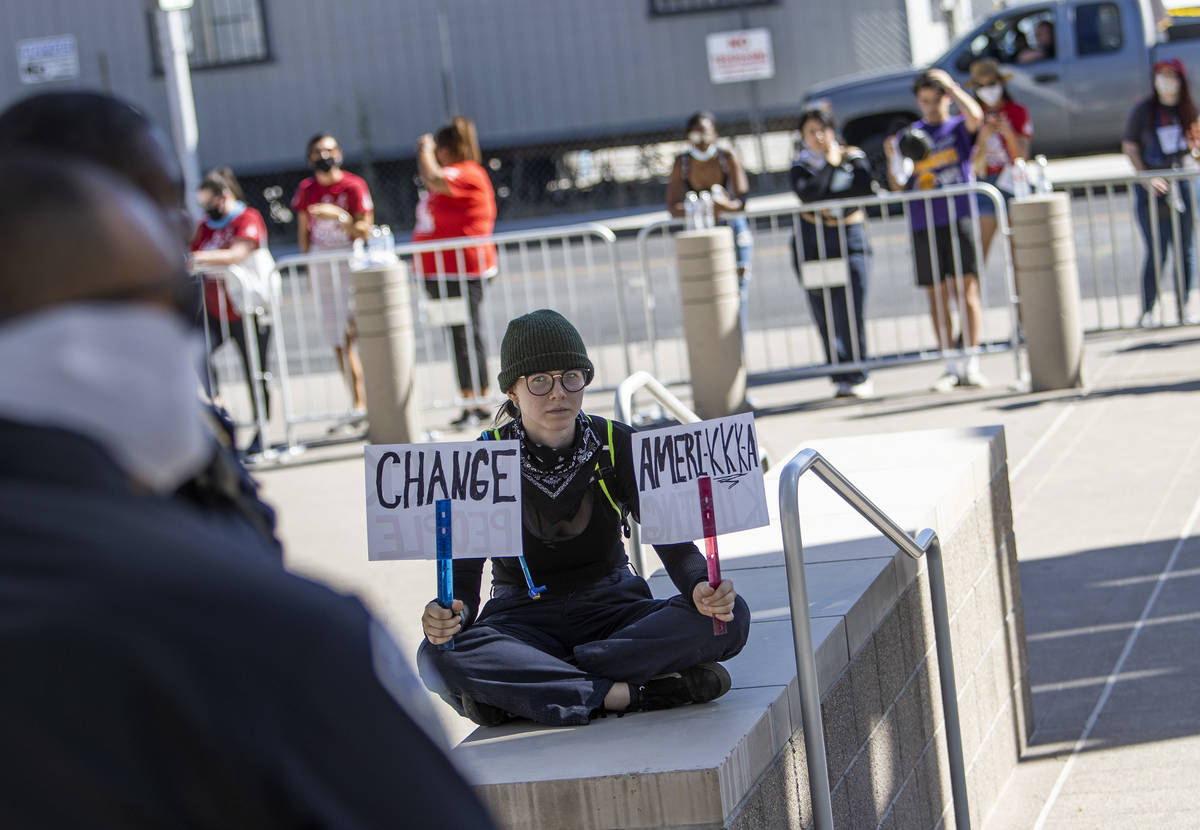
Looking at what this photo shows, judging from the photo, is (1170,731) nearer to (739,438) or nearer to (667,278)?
(739,438)

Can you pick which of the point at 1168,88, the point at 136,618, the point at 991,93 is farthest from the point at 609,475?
the point at 1168,88

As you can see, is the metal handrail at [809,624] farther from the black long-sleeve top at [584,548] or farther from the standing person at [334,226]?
the standing person at [334,226]

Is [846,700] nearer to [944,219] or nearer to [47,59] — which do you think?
[944,219]

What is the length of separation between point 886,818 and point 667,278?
479 inches

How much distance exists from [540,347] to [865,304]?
7.72m

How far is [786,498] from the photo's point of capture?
3.45 meters

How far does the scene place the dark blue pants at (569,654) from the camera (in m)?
3.52

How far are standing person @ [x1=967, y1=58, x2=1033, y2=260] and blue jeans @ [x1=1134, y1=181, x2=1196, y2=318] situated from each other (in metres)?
0.97

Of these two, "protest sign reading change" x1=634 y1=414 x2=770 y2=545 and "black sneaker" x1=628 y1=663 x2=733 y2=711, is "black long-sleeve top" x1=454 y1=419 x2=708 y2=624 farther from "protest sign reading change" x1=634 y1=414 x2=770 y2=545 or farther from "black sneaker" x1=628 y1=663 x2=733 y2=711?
"black sneaker" x1=628 y1=663 x2=733 y2=711

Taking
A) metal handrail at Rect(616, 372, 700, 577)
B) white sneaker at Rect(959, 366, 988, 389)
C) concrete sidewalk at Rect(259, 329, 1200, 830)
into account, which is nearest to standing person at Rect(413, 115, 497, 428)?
concrete sidewalk at Rect(259, 329, 1200, 830)

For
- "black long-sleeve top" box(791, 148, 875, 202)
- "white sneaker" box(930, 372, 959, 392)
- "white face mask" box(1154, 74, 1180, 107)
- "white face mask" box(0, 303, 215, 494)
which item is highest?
"white face mask" box(1154, 74, 1180, 107)

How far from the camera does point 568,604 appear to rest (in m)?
3.86

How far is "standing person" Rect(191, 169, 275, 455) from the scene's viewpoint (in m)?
10.5

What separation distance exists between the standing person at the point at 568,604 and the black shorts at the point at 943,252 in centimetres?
673
